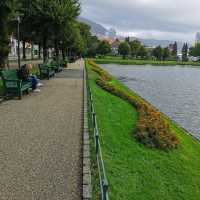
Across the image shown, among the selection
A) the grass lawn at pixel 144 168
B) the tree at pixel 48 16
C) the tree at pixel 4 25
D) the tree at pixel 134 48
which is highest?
the tree at pixel 134 48

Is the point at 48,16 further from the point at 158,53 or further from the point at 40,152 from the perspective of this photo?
the point at 158,53

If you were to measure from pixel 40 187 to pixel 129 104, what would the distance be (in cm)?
1164

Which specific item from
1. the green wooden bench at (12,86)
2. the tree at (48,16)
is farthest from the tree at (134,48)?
the green wooden bench at (12,86)

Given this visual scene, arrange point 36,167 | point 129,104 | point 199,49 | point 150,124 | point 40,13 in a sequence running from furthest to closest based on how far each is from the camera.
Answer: point 199,49 < point 40,13 < point 129,104 < point 150,124 < point 36,167

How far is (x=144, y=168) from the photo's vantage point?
7.43 meters

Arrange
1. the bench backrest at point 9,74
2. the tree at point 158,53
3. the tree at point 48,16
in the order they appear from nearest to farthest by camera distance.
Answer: the bench backrest at point 9,74, the tree at point 48,16, the tree at point 158,53

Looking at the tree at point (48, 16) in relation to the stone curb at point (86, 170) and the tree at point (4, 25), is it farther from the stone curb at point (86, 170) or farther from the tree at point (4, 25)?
the stone curb at point (86, 170)

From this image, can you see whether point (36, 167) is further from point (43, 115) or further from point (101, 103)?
point (101, 103)

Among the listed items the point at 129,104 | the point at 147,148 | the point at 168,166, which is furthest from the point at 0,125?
the point at 129,104

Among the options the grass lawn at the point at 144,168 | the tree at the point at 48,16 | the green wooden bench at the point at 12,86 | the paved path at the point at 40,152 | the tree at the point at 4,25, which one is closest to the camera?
the paved path at the point at 40,152

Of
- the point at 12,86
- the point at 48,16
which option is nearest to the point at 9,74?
the point at 12,86

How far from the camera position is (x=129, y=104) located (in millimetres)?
16812

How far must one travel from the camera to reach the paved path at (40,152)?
5.48 meters

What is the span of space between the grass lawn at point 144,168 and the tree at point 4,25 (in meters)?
10.6
